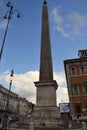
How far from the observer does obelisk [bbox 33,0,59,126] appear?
14000 millimetres

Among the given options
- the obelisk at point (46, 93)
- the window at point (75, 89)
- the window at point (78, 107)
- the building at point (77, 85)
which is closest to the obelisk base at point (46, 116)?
the obelisk at point (46, 93)

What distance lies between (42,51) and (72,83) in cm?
1707

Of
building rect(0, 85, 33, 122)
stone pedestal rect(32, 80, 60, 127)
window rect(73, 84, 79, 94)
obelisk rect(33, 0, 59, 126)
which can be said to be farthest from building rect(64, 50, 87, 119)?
building rect(0, 85, 33, 122)

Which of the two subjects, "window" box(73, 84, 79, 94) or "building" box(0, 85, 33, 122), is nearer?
"window" box(73, 84, 79, 94)

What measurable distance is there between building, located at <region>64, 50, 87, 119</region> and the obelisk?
53.5ft

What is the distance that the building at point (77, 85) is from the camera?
30422 mm

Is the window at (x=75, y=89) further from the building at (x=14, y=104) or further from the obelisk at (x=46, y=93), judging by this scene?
the building at (x=14, y=104)

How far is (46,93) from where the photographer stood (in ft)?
50.2

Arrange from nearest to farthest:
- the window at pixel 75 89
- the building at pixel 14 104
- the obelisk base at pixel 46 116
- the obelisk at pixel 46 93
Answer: the obelisk base at pixel 46 116
the obelisk at pixel 46 93
the window at pixel 75 89
the building at pixel 14 104

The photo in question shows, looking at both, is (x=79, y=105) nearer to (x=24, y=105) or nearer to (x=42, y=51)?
(x=42, y=51)

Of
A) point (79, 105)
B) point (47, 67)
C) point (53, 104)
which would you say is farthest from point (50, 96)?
point (79, 105)

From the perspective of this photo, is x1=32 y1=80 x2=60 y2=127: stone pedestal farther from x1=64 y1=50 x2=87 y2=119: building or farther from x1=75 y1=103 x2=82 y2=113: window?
x1=75 y1=103 x2=82 y2=113: window

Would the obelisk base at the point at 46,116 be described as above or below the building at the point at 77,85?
below

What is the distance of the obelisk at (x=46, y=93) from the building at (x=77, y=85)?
16.3 m
